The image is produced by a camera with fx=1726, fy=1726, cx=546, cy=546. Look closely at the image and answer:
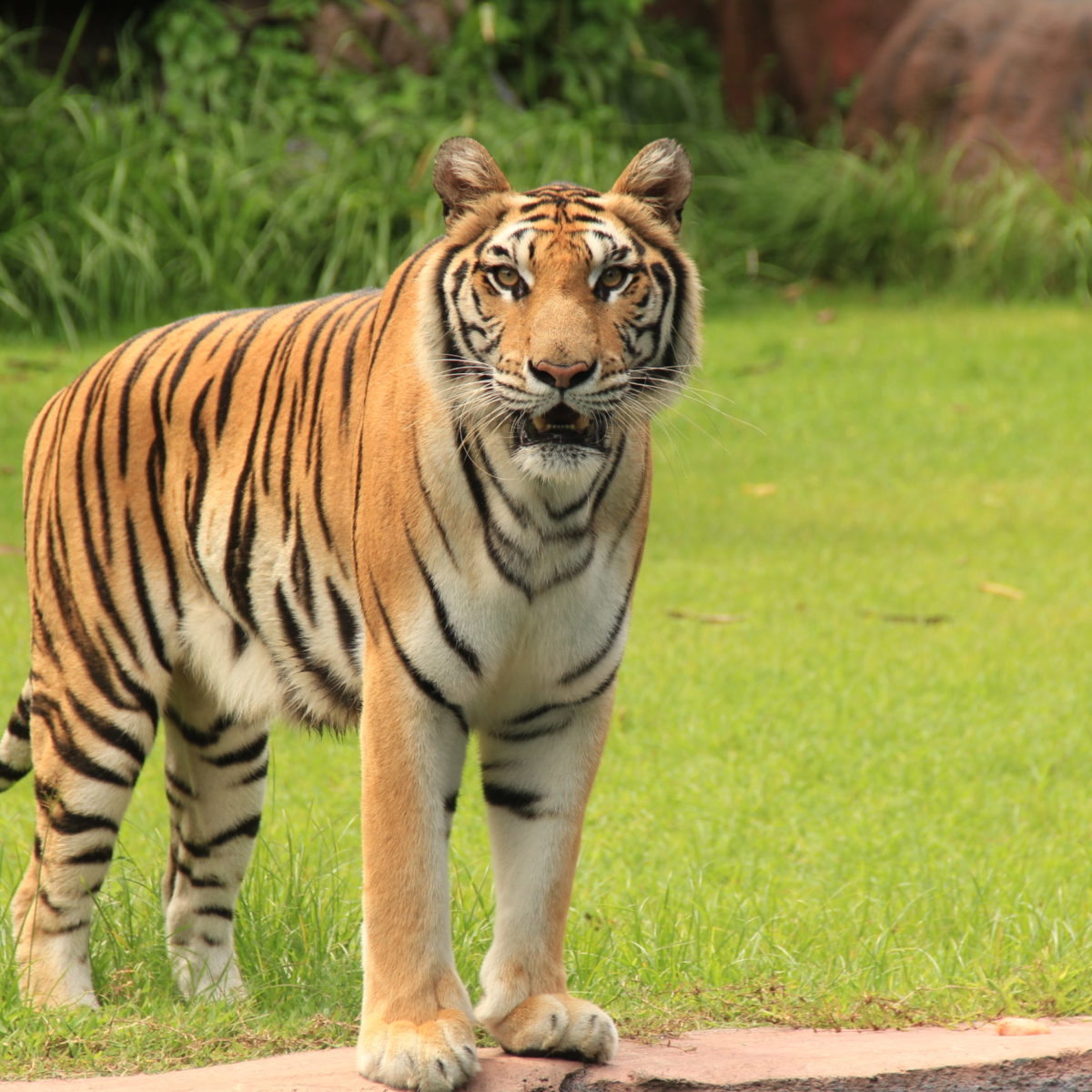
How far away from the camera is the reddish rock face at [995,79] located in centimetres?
1151

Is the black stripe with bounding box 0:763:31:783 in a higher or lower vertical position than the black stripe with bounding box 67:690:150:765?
lower

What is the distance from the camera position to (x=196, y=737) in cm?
380

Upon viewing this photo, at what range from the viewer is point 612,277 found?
9.27 feet

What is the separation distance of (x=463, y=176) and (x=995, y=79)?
9554 mm


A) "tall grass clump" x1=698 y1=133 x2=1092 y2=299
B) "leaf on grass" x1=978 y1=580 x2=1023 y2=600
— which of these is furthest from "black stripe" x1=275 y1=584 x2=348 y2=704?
"tall grass clump" x1=698 y1=133 x2=1092 y2=299

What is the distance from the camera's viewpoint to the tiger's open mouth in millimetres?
2764

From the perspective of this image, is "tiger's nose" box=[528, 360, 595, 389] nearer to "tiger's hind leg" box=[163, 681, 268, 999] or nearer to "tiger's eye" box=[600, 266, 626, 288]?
"tiger's eye" box=[600, 266, 626, 288]

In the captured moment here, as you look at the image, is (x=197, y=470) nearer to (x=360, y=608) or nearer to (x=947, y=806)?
(x=360, y=608)

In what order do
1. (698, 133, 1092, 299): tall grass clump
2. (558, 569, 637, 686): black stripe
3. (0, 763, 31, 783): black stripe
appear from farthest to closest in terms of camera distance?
(698, 133, 1092, 299): tall grass clump < (0, 763, 31, 783): black stripe < (558, 569, 637, 686): black stripe

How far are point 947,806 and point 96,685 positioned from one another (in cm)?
Answer: 260

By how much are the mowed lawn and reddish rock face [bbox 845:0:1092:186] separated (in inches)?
90.2

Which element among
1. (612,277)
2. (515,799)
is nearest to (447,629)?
(515,799)

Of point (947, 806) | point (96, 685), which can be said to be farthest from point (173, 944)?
point (947, 806)

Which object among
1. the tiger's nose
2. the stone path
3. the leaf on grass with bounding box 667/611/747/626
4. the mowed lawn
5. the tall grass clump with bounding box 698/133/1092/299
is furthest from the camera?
the tall grass clump with bounding box 698/133/1092/299
